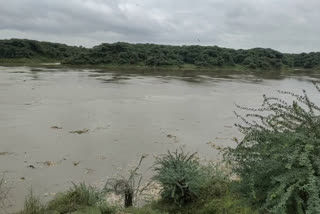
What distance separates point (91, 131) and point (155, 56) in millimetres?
47919

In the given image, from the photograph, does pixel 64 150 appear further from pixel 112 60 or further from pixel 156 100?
pixel 112 60

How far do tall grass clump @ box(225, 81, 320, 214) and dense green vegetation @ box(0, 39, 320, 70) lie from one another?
52997mm

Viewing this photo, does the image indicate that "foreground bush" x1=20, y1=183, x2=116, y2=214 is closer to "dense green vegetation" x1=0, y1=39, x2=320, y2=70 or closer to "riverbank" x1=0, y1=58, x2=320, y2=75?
"riverbank" x1=0, y1=58, x2=320, y2=75

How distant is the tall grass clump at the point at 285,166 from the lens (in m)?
3.70

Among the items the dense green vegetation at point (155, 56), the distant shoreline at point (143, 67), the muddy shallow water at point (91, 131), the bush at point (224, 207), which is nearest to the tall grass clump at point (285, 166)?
the bush at point (224, 207)

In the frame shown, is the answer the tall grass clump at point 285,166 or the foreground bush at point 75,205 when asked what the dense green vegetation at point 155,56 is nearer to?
the foreground bush at point 75,205

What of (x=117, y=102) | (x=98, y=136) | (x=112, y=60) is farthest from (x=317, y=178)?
(x=112, y=60)

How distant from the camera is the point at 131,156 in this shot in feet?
32.1

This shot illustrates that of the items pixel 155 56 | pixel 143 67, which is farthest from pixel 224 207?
pixel 155 56

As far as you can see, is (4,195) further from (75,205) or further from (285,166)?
(285,166)

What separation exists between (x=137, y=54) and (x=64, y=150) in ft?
165

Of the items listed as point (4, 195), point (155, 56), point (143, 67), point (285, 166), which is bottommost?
point (143, 67)

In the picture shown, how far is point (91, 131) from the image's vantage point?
Result: 12.3 m

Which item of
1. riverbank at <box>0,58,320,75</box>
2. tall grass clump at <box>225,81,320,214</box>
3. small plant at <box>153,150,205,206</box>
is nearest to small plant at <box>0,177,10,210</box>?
small plant at <box>153,150,205,206</box>
